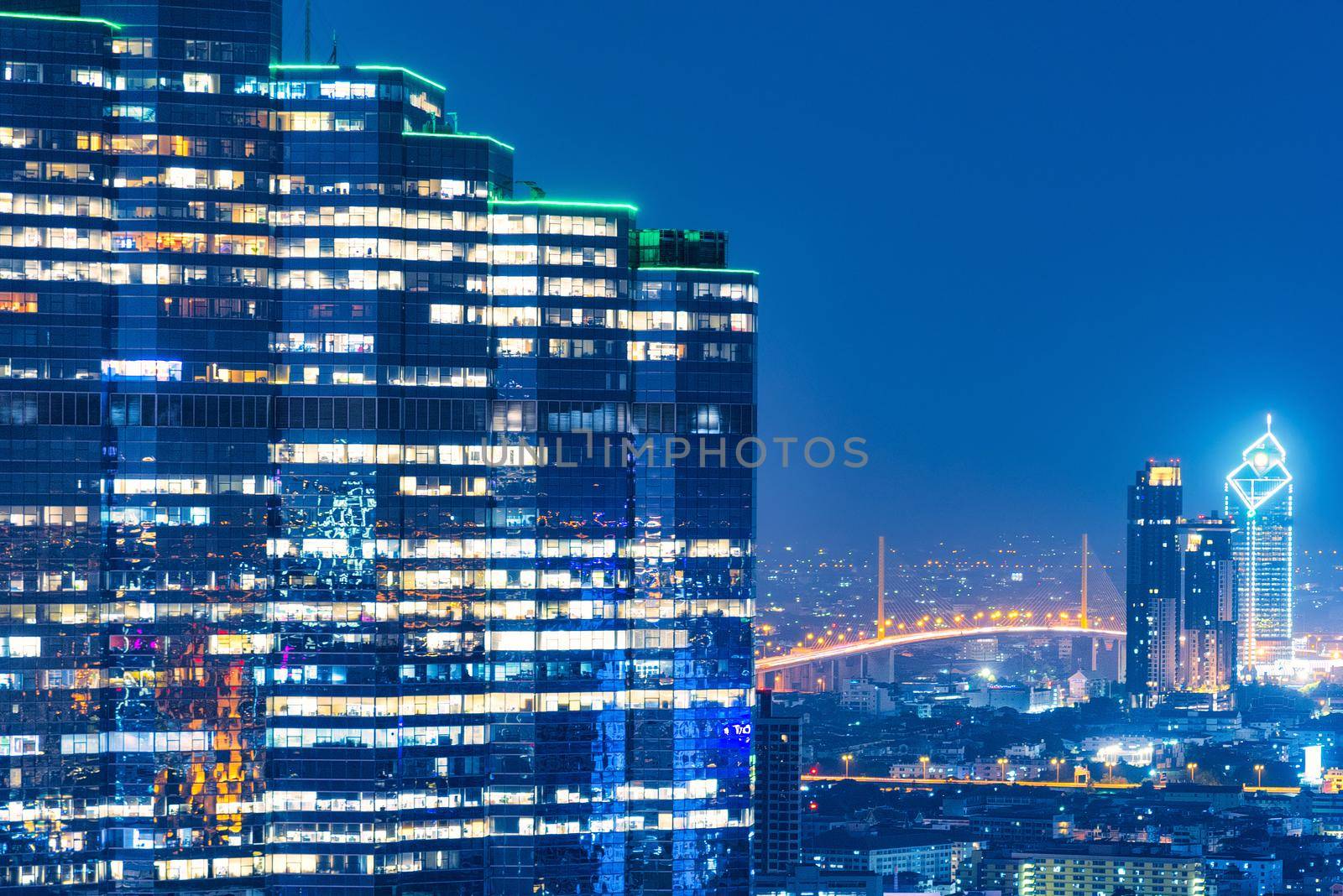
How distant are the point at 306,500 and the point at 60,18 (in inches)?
1066

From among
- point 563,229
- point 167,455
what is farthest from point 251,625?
point 563,229

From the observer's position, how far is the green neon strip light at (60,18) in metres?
124

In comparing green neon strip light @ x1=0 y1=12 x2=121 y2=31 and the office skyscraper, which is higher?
green neon strip light @ x1=0 y1=12 x2=121 y2=31

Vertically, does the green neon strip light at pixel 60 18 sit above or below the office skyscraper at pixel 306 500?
above

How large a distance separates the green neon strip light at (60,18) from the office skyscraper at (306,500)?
32 cm

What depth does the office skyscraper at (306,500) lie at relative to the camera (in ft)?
406

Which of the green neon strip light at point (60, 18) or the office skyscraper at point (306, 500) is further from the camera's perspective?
the office skyscraper at point (306, 500)

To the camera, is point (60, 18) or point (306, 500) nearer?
point (60, 18)

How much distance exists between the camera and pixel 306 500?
126m

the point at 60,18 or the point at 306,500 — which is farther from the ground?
the point at 60,18

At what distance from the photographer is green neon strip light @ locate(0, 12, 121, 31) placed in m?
124

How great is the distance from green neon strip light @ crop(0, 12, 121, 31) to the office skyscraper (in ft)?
1.06

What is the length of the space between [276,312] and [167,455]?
917cm

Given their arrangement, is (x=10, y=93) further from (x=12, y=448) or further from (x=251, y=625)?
(x=251, y=625)
